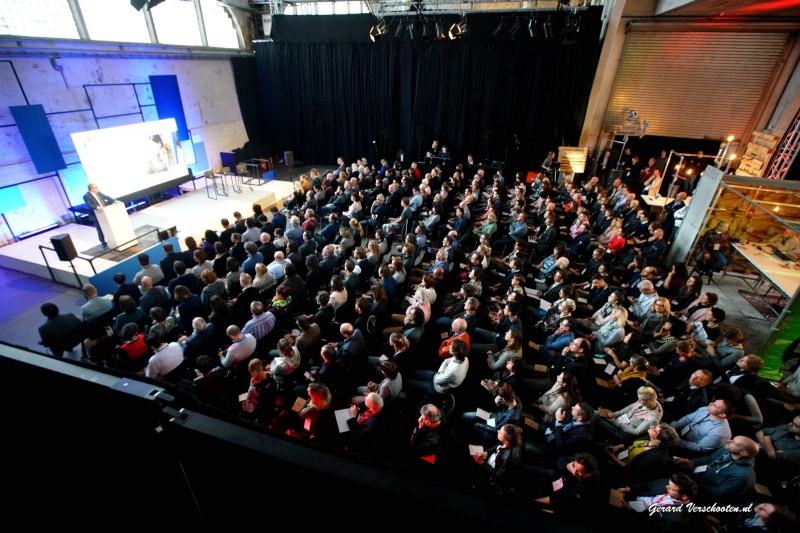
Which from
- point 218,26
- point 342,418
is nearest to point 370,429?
point 342,418

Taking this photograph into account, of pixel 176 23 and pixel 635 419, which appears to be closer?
pixel 635 419

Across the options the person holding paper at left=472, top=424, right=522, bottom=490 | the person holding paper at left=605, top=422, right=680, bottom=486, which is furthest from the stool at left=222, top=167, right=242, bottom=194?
the person holding paper at left=605, top=422, right=680, bottom=486

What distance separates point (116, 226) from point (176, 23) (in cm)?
740

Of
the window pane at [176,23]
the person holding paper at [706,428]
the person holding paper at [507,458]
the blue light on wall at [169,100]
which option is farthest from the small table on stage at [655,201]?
the window pane at [176,23]

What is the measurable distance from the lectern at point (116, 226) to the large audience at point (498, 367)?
190 cm

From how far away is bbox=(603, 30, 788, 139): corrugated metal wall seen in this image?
9016mm

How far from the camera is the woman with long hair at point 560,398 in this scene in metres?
3.10

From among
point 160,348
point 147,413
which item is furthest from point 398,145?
point 147,413

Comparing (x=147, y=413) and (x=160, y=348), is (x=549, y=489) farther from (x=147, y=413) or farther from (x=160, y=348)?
(x=160, y=348)

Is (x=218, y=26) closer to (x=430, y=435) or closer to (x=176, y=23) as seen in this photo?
(x=176, y=23)

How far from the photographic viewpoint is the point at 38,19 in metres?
7.12

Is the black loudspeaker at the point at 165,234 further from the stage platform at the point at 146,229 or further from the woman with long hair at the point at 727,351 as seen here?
the woman with long hair at the point at 727,351

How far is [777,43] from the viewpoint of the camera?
8734 mm

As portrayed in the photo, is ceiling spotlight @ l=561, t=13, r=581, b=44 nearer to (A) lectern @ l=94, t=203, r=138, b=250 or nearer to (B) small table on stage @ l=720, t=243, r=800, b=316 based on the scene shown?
(B) small table on stage @ l=720, t=243, r=800, b=316
